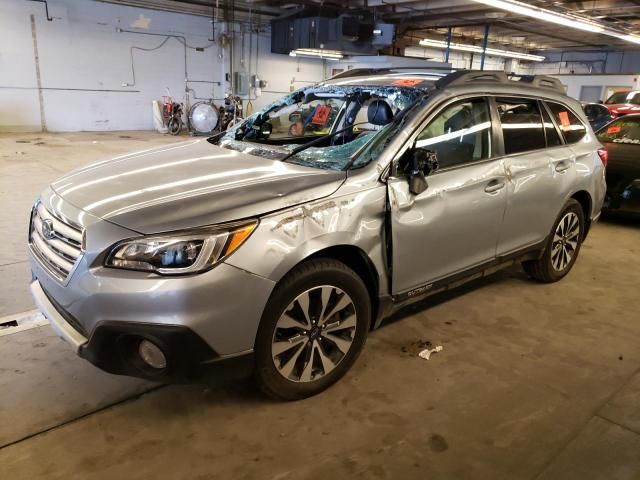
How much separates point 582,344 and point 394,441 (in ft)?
5.42

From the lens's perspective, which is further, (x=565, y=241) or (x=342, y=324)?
(x=565, y=241)

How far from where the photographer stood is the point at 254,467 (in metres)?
2.07

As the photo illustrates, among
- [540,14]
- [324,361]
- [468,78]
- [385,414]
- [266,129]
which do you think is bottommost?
[385,414]

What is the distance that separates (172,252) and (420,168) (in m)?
1.32

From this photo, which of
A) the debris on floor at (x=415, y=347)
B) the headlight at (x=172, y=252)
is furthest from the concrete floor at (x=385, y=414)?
the headlight at (x=172, y=252)

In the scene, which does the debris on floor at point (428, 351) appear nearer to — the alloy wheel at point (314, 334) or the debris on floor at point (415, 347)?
the debris on floor at point (415, 347)

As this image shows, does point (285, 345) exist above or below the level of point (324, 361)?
above

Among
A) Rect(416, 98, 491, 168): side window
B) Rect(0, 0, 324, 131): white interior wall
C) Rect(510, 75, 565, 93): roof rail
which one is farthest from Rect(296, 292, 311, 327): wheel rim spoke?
Rect(0, 0, 324, 131): white interior wall

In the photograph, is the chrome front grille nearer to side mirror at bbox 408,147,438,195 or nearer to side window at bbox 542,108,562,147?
side mirror at bbox 408,147,438,195

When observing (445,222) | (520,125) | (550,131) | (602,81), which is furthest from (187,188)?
(602,81)

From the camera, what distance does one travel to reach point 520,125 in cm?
346

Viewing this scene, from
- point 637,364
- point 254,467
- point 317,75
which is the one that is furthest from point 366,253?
point 317,75

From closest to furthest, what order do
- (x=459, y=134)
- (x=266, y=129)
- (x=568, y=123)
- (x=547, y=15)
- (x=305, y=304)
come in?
1. (x=305, y=304)
2. (x=459, y=134)
3. (x=266, y=129)
4. (x=568, y=123)
5. (x=547, y=15)

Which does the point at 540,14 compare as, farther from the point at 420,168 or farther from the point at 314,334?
the point at 314,334
